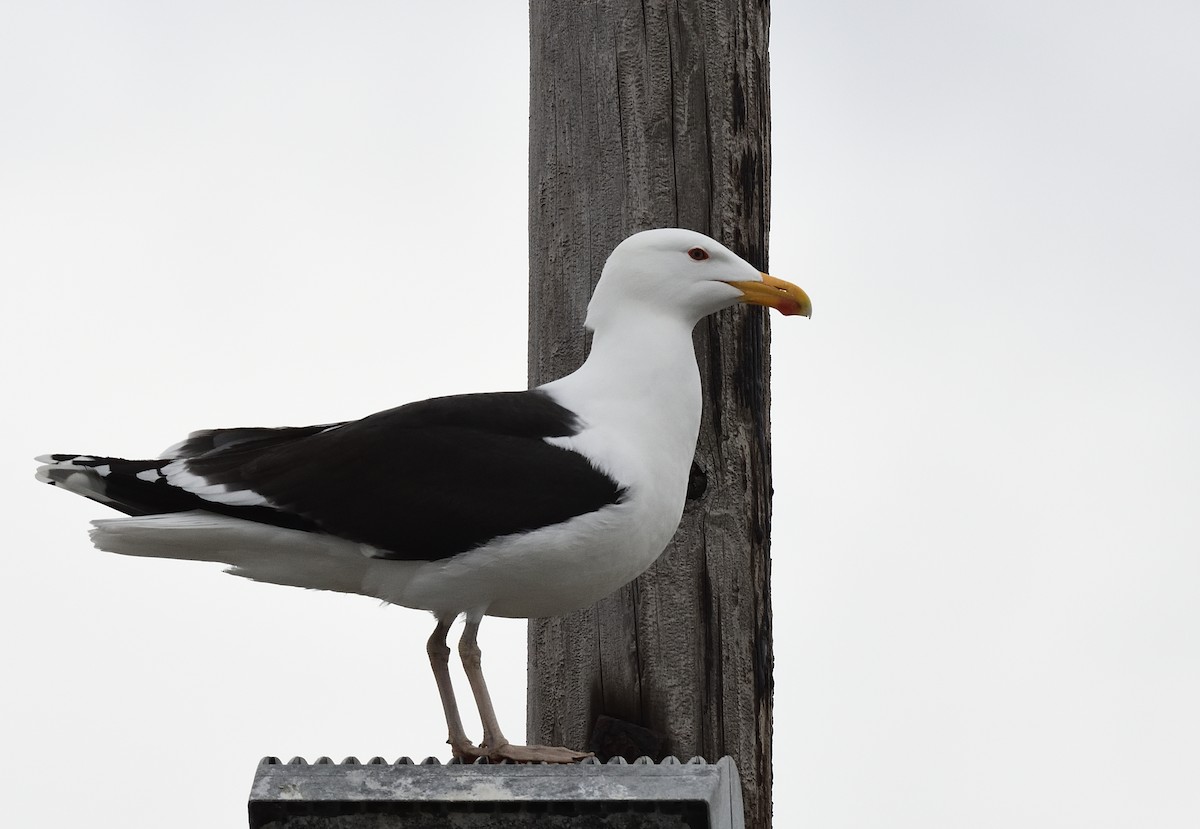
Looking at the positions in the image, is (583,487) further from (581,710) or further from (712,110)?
(712,110)

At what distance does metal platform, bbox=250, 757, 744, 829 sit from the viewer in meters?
3.07

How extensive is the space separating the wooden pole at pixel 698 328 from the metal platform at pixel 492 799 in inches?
52.5

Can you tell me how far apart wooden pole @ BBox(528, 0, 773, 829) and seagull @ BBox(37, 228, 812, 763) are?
0.48 meters

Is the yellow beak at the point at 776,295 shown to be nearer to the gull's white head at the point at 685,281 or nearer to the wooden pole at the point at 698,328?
the gull's white head at the point at 685,281

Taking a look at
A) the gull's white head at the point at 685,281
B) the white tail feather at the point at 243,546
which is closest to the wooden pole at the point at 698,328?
the gull's white head at the point at 685,281

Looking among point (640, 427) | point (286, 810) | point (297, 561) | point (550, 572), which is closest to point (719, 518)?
point (640, 427)

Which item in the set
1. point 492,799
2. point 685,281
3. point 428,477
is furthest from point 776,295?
point 492,799

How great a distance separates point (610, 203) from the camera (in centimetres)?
472

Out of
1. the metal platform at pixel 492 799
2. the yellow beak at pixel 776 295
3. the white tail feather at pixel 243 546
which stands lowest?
the metal platform at pixel 492 799

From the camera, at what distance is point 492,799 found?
3084 mm

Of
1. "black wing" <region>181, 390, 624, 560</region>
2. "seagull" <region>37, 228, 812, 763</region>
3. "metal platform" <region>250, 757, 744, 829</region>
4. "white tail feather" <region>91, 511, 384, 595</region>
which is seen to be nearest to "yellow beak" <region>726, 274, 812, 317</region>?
"seagull" <region>37, 228, 812, 763</region>

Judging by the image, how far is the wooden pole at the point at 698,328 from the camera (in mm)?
4488

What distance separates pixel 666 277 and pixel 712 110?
0.67 metres

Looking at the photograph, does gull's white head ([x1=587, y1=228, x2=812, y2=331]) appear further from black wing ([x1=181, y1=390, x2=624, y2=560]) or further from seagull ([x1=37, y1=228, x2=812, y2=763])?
black wing ([x1=181, y1=390, x2=624, y2=560])
